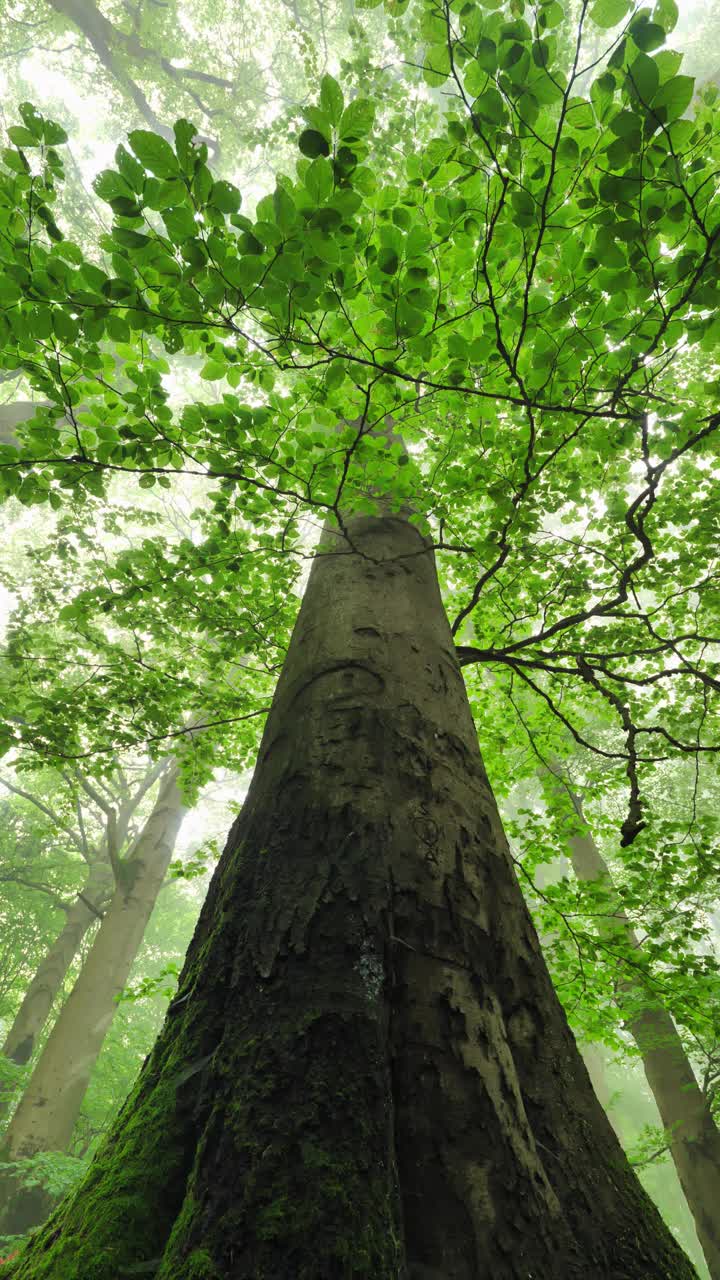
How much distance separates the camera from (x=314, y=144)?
4.01ft

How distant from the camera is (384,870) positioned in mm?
1282

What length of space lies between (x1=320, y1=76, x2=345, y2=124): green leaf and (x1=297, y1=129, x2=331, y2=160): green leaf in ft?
0.15

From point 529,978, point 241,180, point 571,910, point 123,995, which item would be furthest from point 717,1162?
point 241,180

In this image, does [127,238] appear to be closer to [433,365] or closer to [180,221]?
[180,221]

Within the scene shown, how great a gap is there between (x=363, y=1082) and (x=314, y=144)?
1831mm

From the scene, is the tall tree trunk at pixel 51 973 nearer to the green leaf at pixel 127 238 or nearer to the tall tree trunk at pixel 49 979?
the tall tree trunk at pixel 49 979

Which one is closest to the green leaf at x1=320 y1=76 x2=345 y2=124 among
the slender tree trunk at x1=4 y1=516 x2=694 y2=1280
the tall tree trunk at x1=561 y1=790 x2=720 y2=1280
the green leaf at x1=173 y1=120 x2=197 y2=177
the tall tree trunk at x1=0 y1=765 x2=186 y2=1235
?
the green leaf at x1=173 y1=120 x2=197 y2=177

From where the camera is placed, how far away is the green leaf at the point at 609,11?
3.97 ft

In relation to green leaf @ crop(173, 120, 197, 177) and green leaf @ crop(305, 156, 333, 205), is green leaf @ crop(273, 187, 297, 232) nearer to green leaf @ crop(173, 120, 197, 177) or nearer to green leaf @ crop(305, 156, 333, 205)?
green leaf @ crop(305, 156, 333, 205)

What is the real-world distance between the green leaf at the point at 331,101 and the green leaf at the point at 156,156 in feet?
1.16

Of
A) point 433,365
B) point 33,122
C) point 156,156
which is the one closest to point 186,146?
point 156,156

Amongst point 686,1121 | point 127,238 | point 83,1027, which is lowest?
point 83,1027

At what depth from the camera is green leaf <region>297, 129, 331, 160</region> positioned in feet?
3.89

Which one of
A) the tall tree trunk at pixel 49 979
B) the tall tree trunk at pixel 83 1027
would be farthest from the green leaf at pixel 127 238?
the tall tree trunk at pixel 49 979
